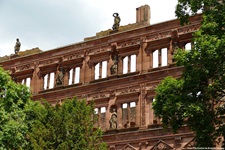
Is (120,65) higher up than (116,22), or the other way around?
(116,22)

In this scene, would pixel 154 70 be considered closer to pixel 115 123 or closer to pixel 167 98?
pixel 115 123

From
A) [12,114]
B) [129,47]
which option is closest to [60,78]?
[129,47]

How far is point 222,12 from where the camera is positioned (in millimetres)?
25109

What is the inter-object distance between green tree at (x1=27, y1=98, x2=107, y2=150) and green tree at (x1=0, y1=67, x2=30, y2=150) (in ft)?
5.93

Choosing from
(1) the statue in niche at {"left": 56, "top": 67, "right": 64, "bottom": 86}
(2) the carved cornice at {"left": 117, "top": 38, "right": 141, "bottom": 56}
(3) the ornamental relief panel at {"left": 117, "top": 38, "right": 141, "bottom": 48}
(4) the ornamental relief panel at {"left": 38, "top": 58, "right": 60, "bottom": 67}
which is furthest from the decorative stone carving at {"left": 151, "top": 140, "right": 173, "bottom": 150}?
(4) the ornamental relief panel at {"left": 38, "top": 58, "right": 60, "bottom": 67}

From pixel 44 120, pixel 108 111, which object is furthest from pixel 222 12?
pixel 108 111

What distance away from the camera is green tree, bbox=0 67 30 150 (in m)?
33.2

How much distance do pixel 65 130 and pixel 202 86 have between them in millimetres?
9944

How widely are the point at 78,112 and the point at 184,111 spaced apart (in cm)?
920

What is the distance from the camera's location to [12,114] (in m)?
34.6

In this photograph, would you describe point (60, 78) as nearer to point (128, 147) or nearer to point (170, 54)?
point (128, 147)

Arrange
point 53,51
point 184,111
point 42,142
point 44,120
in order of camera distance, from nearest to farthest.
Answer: point 184,111, point 42,142, point 44,120, point 53,51

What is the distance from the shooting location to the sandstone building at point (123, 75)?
129 ft

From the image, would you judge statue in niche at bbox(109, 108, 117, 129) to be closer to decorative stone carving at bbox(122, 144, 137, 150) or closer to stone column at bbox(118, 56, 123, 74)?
decorative stone carving at bbox(122, 144, 137, 150)
